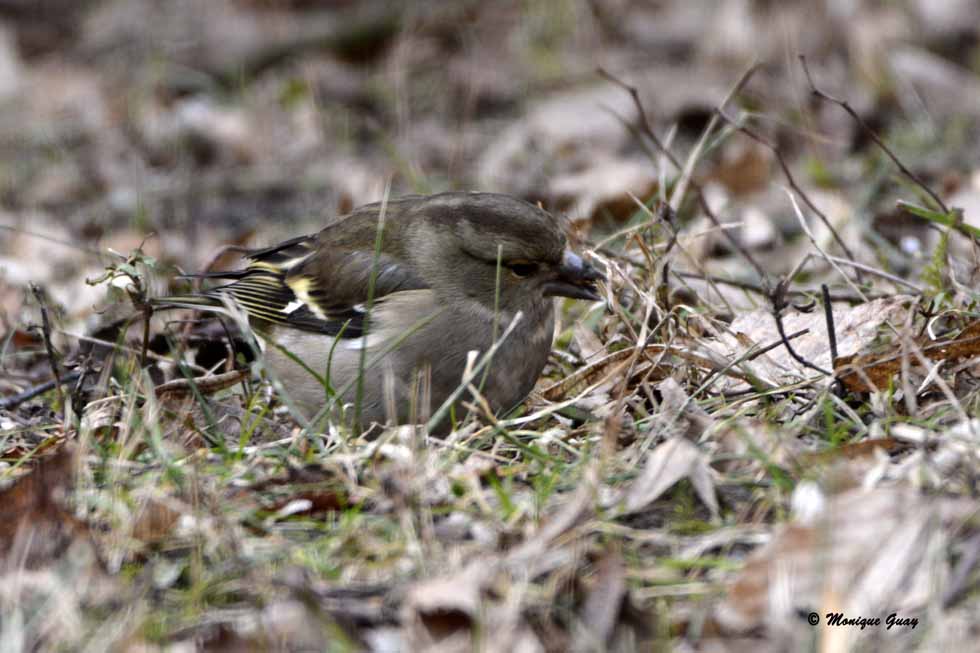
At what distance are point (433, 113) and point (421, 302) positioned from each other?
5.06 meters

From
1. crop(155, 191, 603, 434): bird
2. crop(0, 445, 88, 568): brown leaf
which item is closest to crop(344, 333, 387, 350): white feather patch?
crop(155, 191, 603, 434): bird

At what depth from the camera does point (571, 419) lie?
13.8 feet

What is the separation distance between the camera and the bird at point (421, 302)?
4.32 metres

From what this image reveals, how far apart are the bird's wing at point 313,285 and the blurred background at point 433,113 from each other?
3.28 ft

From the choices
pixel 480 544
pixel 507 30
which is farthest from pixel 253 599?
pixel 507 30

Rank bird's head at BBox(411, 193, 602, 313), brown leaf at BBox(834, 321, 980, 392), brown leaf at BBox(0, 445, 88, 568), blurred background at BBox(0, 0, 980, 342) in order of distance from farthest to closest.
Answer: blurred background at BBox(0, 0, 980, 342), bird's head at BBox(411, 193, 602, 313), brown leaf at BBox(834, 321, 980, 392), brown leaf at BBox(0, 445, 88, 568)

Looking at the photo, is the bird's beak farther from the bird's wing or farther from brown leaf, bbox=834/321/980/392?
brown leaf, bbox=834/321/980/392

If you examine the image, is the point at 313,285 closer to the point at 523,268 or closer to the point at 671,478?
the point at 523,268

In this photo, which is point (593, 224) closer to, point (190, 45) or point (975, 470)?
point (975, 470)

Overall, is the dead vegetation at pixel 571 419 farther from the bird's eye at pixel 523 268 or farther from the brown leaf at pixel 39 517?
the bird's eye at pixel 523 268

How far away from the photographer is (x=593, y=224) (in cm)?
623

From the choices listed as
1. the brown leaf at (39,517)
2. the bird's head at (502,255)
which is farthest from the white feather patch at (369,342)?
the brown leaf at (39,517)

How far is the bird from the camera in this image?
170 inches

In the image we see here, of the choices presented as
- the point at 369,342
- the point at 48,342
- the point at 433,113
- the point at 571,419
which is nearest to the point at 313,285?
the point at 369,342
